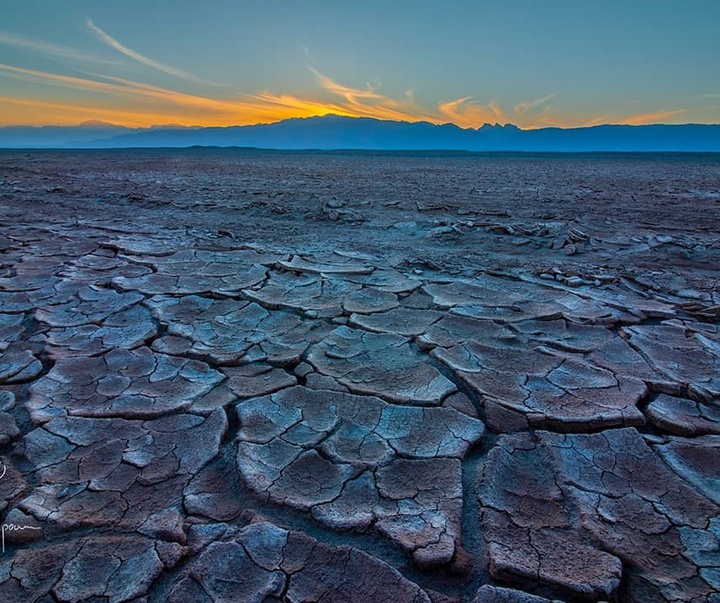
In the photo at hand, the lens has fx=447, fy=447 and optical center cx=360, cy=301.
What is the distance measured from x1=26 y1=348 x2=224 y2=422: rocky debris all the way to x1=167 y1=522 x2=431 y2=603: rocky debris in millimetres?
810

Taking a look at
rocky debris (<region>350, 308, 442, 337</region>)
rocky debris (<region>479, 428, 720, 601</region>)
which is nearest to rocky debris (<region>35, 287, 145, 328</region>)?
rocky debris (<region>350, 308, 442, 337</region>)

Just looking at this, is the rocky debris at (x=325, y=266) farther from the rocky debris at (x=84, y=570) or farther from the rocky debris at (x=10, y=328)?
the rocky debris at (x=84, y=570)

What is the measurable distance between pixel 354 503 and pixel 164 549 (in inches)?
21.5

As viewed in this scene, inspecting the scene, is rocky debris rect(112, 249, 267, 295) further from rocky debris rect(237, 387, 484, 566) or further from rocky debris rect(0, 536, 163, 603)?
rocky debris rect(0, 536, 163, 603)

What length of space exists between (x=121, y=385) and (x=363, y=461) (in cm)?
122

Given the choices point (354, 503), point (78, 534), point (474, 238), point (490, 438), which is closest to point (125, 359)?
point (78, 534)

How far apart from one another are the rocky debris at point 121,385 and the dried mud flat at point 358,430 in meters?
0.01

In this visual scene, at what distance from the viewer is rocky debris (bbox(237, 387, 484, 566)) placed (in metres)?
1.33

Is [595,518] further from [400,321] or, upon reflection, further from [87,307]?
[87,307]

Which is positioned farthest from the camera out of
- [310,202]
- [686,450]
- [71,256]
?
[310,202]

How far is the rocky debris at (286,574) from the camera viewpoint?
1.11 m

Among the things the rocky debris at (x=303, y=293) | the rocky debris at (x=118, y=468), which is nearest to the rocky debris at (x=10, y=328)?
the rocky debris at (x=118, y=468)

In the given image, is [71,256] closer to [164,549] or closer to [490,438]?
[164,549]

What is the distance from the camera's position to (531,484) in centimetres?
148
